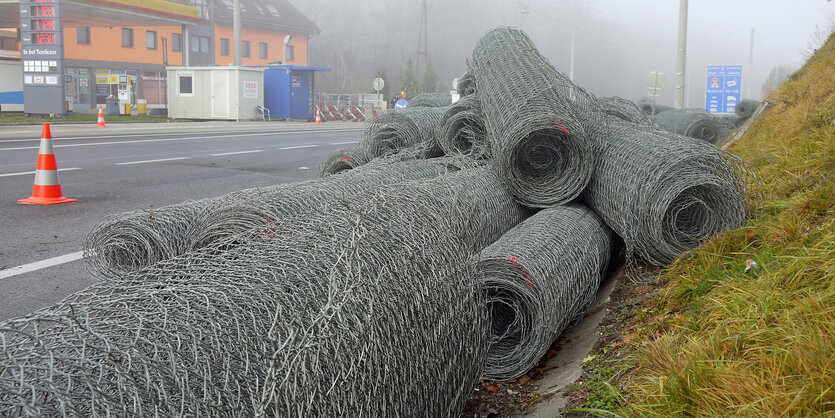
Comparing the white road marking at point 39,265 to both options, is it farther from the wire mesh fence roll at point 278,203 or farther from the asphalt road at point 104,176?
the wire mesh fence roll at point 278,203

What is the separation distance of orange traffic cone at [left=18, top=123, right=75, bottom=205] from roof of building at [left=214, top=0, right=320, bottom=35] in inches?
1858

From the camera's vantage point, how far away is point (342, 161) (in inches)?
291

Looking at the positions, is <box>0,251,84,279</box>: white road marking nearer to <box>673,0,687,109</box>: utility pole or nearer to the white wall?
<box>673,0,687,109</box>: utility pole

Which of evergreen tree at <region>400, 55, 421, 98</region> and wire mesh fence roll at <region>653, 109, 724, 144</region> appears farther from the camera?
evergreen tree at <region>400, 55, 421, 98</region>

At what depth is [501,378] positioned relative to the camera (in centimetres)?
390

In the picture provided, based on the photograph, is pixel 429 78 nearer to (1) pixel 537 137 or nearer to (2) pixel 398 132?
(2) pixel 398 132

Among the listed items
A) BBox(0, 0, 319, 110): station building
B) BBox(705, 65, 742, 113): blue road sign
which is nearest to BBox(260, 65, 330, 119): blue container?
BBox(0, 0, 319, 110): station building

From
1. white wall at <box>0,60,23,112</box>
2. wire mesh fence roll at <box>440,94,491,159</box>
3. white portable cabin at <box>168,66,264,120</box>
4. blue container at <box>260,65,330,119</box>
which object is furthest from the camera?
blue container at <box>260,65,330,119</box>

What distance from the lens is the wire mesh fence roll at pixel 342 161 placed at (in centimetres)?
739

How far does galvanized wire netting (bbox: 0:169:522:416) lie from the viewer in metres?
1.72

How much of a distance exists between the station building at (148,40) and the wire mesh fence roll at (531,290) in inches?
896

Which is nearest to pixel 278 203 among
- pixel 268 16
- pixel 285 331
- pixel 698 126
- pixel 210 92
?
pixel 285 331

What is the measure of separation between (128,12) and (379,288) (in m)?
27.4

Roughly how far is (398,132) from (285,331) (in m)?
5.63
